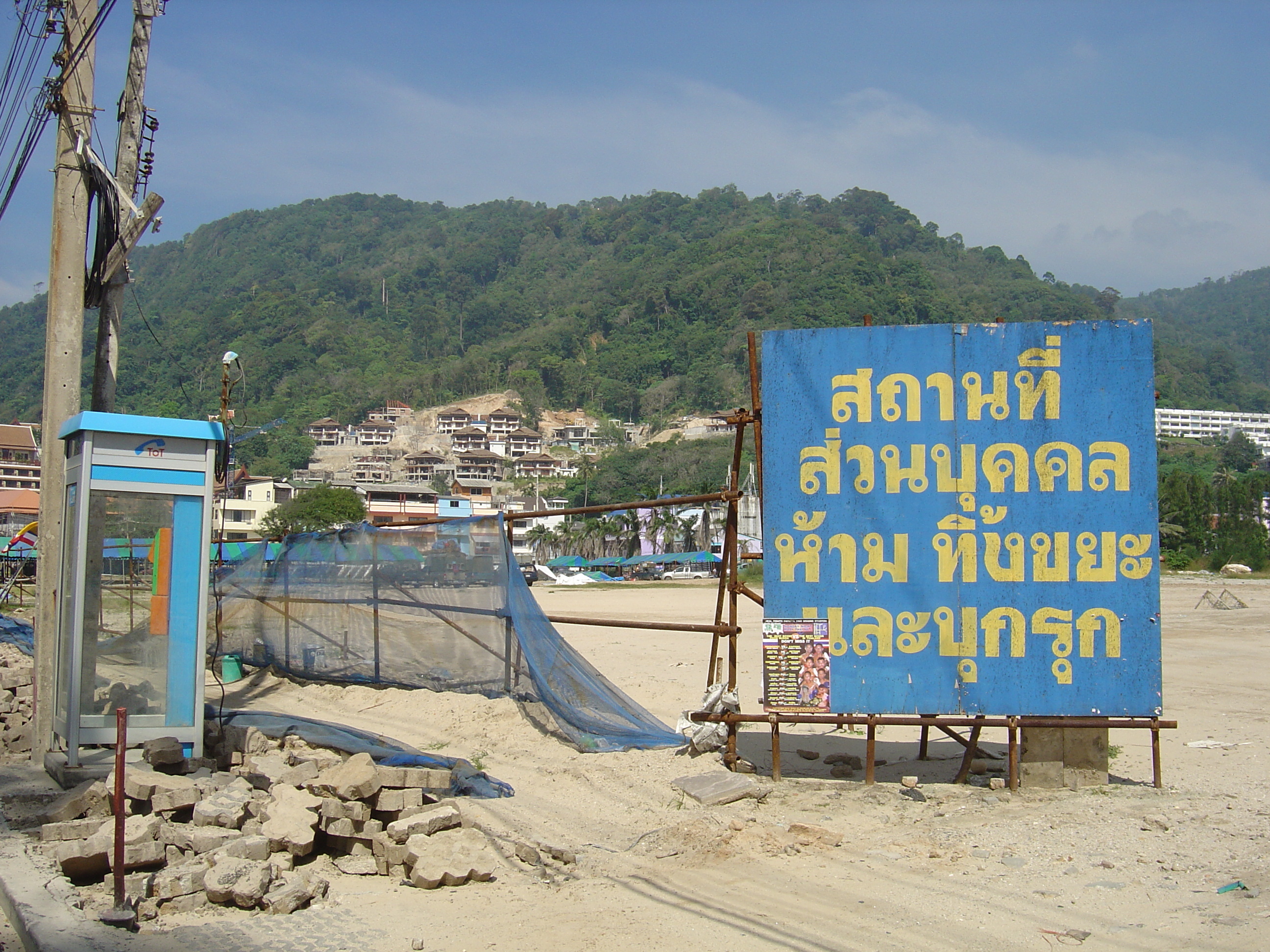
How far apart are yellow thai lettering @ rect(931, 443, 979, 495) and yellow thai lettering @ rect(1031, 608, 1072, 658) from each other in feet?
3.48

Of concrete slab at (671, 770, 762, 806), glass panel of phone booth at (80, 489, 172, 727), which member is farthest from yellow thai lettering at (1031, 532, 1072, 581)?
glass panel of phone booth at (80, 489, 172, 727)

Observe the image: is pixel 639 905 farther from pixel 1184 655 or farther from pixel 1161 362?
pixel 1161 362

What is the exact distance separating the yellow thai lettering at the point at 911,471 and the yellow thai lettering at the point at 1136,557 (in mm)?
1526

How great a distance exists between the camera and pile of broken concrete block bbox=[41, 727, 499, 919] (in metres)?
4.90

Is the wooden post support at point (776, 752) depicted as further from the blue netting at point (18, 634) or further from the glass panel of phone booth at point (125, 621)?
the blue netting at point (18, 634)

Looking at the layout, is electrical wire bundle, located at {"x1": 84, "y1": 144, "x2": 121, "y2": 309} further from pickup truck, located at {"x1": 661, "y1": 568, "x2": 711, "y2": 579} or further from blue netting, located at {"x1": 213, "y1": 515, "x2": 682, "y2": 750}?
pickup truck, located at {"x1": 661, "y1": 568, "x2": 711, "y2": 579}

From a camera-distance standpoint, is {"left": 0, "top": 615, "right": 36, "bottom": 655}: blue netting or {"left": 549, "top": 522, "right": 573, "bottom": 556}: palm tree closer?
{"left": 0, "top": 615, "right": 36, "bottom": 655}: blue netting

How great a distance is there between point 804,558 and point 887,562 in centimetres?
63

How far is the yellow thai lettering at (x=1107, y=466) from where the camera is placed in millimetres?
7273

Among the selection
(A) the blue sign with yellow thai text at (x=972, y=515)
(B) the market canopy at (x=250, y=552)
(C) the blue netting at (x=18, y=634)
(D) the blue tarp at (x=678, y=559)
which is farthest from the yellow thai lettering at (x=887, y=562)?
(D) the blue tarp at (x=678, y=559)

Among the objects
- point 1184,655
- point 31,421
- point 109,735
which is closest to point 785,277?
point 31,421

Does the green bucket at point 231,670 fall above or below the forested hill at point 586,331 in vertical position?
below

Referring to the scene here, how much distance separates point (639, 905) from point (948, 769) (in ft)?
13.0

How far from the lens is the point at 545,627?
8625 millimetres
